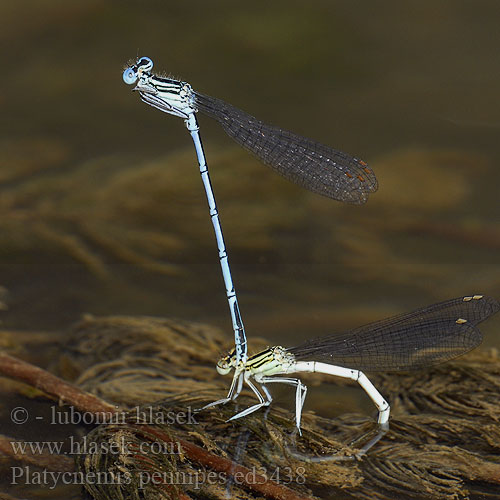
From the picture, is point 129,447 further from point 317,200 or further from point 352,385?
point 317,200

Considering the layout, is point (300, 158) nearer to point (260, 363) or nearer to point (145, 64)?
point (145, 64)

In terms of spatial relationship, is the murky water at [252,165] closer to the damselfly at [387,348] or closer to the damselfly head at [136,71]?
the damselfly at [387,348]

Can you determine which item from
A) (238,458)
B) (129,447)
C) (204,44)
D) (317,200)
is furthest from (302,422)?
(204,44)

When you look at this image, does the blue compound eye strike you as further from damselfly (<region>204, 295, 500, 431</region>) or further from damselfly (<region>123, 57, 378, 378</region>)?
damselfly (<region>204, 295, 500, 431</region>)

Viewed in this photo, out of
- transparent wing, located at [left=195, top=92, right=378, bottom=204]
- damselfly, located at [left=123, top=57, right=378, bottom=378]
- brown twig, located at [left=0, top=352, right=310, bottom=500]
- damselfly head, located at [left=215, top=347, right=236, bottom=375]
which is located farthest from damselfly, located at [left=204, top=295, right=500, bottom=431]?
transparent wing, located at [left=195, top=92, right=378, bottom=204]

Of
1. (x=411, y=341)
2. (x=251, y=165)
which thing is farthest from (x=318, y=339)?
(x=251, y=165)
